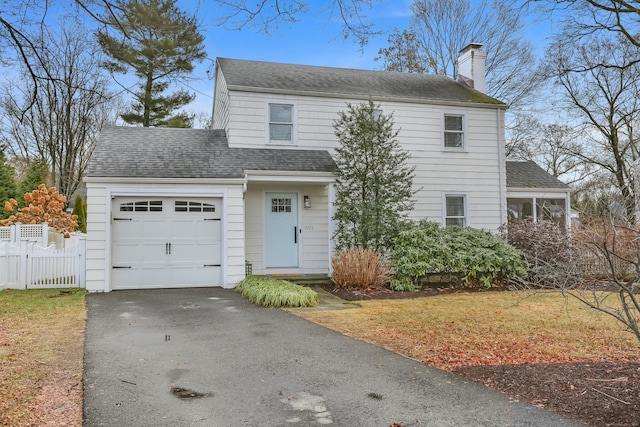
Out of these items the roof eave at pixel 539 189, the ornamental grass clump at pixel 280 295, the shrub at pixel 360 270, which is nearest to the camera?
the ornamental grass clump at pixel 280 295

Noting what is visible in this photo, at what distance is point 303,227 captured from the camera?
12805mm

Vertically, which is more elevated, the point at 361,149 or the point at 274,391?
the point at 361,149

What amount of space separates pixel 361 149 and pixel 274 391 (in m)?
8.28

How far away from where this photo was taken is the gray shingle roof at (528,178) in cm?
1504

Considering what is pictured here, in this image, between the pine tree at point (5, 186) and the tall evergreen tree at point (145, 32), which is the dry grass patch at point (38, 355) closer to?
the tall evergreen tree at point (145, 32)

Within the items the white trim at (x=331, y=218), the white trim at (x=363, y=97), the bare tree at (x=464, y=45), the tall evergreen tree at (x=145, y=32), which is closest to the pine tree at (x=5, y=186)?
the white trim at (x=363, y=97)

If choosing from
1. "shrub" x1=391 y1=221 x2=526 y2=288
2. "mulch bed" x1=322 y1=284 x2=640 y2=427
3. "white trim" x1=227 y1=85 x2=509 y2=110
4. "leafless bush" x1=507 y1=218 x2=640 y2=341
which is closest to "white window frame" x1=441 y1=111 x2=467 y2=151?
"white trim" x1=227 y1=85 x2=509 y2=110

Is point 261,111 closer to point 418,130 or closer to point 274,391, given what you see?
point 418,130

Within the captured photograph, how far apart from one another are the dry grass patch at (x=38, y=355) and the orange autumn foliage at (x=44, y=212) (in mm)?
7209

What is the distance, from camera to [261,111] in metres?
12.6

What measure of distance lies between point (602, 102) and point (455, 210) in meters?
12.1

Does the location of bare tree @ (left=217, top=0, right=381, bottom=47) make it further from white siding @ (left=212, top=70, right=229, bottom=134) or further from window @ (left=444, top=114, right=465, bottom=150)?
window @ (left=444, top=114, right=465, bottom=150)

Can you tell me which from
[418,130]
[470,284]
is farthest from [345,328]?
[418,130]

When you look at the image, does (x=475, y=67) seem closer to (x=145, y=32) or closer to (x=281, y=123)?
(x=281, y=123)
